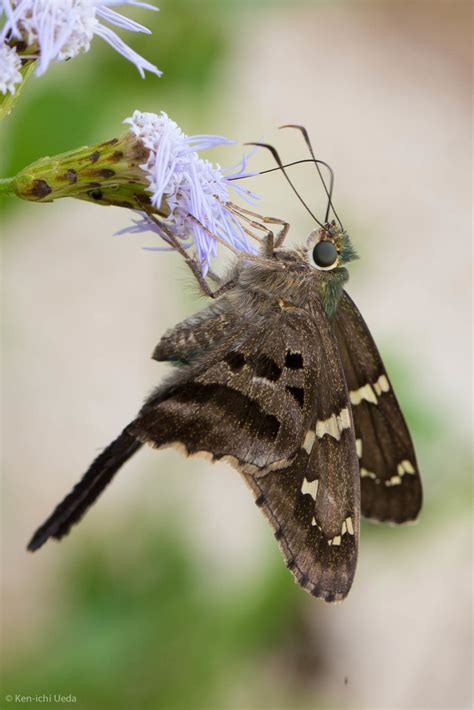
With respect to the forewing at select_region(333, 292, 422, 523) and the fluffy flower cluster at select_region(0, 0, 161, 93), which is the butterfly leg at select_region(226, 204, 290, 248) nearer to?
the forewing at select_region(333, 292, 422, 523)

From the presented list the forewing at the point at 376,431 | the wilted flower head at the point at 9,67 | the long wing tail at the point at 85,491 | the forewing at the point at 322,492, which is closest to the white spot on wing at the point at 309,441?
the forewing at the point at 322,492

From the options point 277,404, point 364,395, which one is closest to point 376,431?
point 364,395

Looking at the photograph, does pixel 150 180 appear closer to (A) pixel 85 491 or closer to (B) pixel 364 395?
(A) pixel 85 491

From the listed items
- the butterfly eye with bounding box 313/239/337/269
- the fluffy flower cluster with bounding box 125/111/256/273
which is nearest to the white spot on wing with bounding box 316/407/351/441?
the butterfly eye with bounding box 313/239/337/269

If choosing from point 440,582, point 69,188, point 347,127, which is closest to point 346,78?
point 347,127

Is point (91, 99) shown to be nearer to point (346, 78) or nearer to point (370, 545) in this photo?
point (370, 545)

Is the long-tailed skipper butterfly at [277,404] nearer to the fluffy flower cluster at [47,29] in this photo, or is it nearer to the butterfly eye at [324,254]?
the butterfly eye at [324,254]
